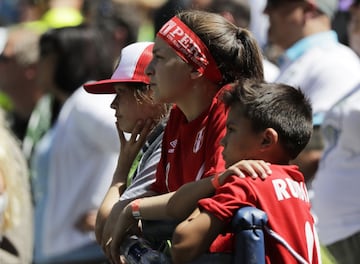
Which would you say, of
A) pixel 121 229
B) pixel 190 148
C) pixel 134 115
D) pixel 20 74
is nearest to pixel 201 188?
pixel 190 148

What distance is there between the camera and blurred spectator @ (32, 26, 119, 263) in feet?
24.0

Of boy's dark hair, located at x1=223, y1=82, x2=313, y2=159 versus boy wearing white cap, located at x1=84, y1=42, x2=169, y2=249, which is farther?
boy wearing white cap, located at x1=84, y1=42, x2=169, y2=249

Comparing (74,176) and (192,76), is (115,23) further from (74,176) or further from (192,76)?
(192,76)

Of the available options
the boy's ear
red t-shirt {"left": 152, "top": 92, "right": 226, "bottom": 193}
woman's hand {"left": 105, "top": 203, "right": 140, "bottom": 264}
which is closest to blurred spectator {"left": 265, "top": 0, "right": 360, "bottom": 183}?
red t-shirt {"left": 152, "top": 92, "right": 226, "bottom": 193}

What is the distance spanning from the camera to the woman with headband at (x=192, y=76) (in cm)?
378

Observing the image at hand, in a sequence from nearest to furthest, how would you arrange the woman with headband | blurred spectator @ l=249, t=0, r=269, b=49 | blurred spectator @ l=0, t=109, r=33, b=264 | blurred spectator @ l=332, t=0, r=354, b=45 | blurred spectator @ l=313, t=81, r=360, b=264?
the woman with headband → blurred spectator @ l=0, t=109, r=33, b=264 → blurred spectator @ l=313, t=81, r=360, b=264 → blurred spectator @ l=332, t=0, r=354, b=45 → blurred spectator @ l=249, t=0, r=269, b=49

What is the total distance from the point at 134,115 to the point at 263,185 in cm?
84

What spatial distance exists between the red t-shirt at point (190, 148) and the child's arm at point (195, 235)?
9.2 inches

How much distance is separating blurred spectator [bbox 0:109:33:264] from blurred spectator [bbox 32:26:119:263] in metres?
1.65

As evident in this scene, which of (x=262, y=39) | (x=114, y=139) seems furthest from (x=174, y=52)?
(x=262, y=39)

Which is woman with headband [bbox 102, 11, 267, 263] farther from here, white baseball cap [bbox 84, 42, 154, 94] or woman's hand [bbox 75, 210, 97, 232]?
woman's hand [bbox 75, 210, 97, 232]

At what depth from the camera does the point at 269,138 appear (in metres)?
3.57

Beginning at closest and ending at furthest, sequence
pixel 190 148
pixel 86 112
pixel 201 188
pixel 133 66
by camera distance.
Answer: pixel 201 188
pixel 190 148
pixel 133 66
pixel 86 112

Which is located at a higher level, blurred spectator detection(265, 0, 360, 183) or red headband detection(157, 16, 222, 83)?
red headband detection(157, 16, 222, 83)
